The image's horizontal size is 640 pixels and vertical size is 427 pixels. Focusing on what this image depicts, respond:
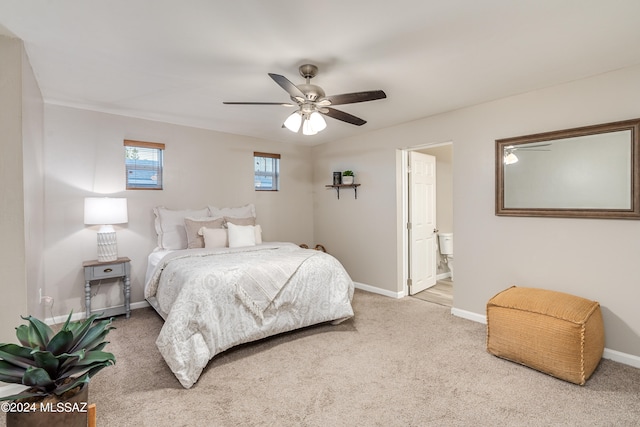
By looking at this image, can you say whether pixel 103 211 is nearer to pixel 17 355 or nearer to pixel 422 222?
pixel 17 355

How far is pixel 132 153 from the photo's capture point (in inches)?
154

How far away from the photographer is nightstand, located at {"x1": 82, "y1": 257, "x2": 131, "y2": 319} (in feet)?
10.9

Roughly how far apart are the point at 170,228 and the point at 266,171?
72.6 inches

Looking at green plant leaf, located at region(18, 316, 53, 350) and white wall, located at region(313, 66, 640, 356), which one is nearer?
green plant leaf, located at region(18, 316, 53, 350)

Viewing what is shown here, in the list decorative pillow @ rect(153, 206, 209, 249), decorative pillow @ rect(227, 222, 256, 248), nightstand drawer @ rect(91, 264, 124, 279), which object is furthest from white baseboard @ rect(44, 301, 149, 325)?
decorative pillow @ rect(227, 222, 256, 248)

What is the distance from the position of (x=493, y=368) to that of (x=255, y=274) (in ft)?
6.99

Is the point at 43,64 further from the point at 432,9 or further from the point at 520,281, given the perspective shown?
the point at 520,281

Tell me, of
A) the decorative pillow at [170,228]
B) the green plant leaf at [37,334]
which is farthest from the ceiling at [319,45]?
the green plant leaf at [37,334]

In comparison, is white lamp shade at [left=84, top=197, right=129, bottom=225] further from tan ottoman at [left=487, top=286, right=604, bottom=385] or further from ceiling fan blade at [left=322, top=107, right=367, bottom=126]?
tan ottoman at [left=487, top=286, right=604, bottom=385]

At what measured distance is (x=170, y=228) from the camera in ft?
13.0

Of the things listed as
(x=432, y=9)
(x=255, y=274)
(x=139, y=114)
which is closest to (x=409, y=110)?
(x=432, y=9)

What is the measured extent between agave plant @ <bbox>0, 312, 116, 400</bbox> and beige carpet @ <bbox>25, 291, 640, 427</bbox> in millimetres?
1033

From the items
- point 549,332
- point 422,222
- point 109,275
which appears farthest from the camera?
point 422,222

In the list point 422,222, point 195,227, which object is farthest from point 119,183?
point 422,222
